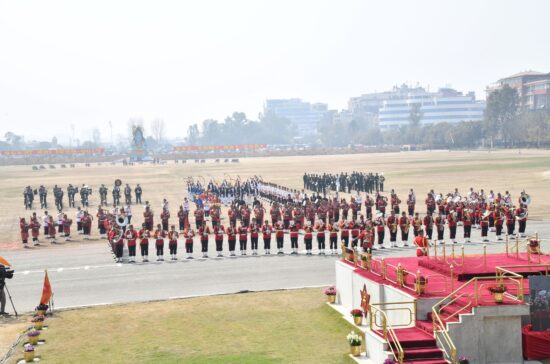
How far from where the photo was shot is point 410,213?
4138 cm

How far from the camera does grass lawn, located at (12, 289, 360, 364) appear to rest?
16.2 m

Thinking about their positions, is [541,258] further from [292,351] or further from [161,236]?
[161,236]

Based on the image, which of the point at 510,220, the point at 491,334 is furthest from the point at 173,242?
the point at 491,334

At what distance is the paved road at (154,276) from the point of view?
23.1 m

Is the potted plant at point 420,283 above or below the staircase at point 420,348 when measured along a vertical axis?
above

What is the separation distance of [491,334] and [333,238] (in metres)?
14.2

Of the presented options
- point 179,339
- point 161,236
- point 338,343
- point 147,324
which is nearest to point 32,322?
point 147,324

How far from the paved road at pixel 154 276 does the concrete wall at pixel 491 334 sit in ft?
29.5

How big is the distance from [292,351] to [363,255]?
14.9 ft

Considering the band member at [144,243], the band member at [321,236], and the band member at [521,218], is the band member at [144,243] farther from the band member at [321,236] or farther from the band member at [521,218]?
the band member at [521,218]

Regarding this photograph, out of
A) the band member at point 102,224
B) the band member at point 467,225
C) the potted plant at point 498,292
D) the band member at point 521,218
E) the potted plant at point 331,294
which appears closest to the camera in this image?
the potted plant at point 498,292

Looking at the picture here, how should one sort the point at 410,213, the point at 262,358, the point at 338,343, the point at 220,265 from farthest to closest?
the point at 410,213 < the point at 220,265 < the point at 338,343 < the point at 262,358

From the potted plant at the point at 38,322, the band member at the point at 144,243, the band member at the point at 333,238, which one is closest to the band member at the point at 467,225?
the band member at the point at 333,238

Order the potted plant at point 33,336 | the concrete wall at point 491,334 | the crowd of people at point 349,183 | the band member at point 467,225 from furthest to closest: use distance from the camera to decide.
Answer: the crowd of people at point 349,183 < the band member at point 467,225 < the potted plant at point 33,336 < the concrete wall at point 491,334
